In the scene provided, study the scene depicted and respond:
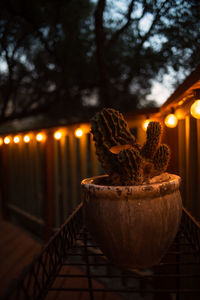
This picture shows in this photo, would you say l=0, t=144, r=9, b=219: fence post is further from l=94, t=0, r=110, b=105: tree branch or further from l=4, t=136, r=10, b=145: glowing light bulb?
l=94, t=0, r=110, b=105: tree branch

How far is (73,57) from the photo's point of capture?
380 centimetres

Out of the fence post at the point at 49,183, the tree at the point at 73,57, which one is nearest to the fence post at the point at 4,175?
the tree at the point at 73,57

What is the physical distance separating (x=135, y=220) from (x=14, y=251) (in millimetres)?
2436

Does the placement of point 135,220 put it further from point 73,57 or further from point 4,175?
point 73,57

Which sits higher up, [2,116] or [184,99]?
[2,116]

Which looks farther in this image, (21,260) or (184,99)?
(21,260)

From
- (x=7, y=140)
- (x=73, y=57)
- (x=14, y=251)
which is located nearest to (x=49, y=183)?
(x=14, y=251)

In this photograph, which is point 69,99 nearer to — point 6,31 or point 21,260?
point 6,31

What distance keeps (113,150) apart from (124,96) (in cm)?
376

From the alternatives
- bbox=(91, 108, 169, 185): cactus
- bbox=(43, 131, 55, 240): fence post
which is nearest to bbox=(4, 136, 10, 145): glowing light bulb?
bbox=(43, 131, 55, 240): fence post

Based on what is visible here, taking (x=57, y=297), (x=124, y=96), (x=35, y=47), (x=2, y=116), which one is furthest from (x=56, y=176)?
(x=35, y=47)

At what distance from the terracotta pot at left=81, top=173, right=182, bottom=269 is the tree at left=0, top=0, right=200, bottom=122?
7.39ft

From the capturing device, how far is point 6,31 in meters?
3.72

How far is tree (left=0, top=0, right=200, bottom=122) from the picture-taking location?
280 centimetres
